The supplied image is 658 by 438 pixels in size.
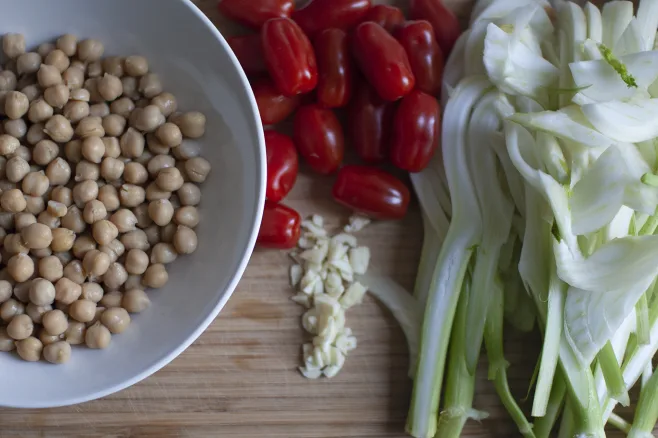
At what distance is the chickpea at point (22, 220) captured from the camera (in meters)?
1.32

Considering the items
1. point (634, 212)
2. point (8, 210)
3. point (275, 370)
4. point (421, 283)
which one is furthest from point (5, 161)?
point (634, 212)

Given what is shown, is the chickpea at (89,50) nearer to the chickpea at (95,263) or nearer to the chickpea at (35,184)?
the chickpea at (35,184)

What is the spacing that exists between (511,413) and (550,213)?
1.41ft

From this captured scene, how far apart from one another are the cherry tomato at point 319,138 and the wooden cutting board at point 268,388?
235 mm

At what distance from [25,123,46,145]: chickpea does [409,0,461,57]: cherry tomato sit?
85 centimetres

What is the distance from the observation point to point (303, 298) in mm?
1496

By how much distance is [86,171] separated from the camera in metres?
1.35

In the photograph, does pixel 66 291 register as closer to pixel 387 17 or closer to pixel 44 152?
pixel 44 152

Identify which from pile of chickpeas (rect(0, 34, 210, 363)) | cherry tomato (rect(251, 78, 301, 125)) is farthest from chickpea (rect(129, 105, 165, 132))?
cherry tomato (rect(251, 78, 301, 125))

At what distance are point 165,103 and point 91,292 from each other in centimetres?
41

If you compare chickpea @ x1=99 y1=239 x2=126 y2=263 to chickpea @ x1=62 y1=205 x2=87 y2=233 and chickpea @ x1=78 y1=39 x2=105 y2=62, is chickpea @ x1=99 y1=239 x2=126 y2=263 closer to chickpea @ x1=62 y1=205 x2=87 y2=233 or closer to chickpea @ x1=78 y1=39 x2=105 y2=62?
chickpea @ x1=62 y1=205 x2=87 y2=233

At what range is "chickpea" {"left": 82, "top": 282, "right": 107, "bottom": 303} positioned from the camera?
4.35 ft

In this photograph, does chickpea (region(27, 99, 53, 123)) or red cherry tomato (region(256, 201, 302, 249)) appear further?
red cherry tomato (region(256, 201, 302, 249))

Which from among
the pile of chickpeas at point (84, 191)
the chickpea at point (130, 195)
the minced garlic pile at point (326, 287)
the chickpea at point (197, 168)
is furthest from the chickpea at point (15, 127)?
the minced garlic pile at point (326, 287)
